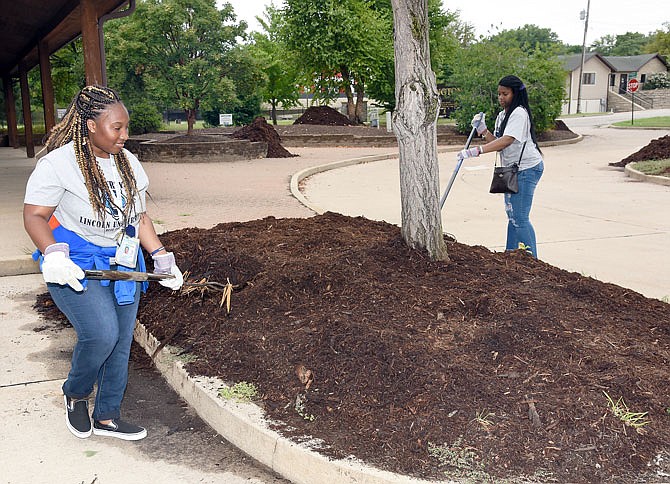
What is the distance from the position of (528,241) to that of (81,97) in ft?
13.4

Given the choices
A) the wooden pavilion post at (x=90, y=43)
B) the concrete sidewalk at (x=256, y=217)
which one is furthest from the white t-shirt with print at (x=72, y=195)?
the wooden pavilion post at (x=90, y=43)

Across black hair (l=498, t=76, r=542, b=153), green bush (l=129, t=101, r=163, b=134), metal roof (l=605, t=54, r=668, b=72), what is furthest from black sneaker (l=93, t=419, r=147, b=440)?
metal roof (l=605, t=54, r=668, b=72)

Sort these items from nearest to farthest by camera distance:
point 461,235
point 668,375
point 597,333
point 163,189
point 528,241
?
point 668,375, point 597,333, point 528,241, point 461,235, point 163,189

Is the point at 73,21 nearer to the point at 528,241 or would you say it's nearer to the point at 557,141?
the point at 528,241


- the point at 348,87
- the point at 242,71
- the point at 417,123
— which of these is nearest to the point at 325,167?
the point at 242,71

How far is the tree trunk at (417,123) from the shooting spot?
181 inches

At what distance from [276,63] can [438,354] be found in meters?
33.4

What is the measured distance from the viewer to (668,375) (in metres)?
3.48

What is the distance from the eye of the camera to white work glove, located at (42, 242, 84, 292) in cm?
293

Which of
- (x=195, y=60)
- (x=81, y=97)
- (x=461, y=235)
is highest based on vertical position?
(x=195, y=60)

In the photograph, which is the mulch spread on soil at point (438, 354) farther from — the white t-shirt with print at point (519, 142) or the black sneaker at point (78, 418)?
the white t-shirt with print at point (519, 142)

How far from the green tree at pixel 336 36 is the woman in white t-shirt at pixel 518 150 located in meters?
24.7

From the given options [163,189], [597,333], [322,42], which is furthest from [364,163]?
[597,333]

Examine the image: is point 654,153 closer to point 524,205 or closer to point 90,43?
point 524,205
